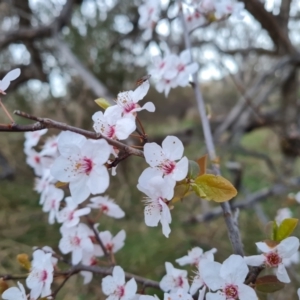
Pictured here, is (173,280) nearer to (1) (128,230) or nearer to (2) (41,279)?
(2) (41,279)

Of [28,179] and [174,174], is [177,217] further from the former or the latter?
[174,174]

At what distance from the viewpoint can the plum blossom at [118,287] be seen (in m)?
0.33

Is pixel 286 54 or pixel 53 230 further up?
pixel 286 54

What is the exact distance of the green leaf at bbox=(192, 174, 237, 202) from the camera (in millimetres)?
301

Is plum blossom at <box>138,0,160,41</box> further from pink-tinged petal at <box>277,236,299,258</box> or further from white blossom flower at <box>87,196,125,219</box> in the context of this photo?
pink-tinged petal at <box>277,236,299,258</box>

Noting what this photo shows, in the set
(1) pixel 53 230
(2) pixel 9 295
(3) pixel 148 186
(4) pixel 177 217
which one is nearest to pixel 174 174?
(3) pixel 148 186

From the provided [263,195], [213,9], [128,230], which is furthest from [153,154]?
[128,230]

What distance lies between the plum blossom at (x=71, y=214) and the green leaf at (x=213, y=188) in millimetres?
140

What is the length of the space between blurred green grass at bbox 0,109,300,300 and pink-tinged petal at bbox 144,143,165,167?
472 mm

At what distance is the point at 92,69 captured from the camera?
57.1 inches

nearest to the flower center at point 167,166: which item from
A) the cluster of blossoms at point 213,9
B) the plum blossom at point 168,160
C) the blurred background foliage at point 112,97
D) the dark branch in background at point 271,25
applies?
the plum blossom at point 168,160

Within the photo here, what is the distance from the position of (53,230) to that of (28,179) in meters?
0.32

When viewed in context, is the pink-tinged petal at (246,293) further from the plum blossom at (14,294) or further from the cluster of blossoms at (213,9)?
the cluster of blossoms at (213,9)

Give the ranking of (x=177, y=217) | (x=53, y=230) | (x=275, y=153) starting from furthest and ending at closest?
(x=275, y=153)
(x=177, y=217)
(x=53, y=230)
